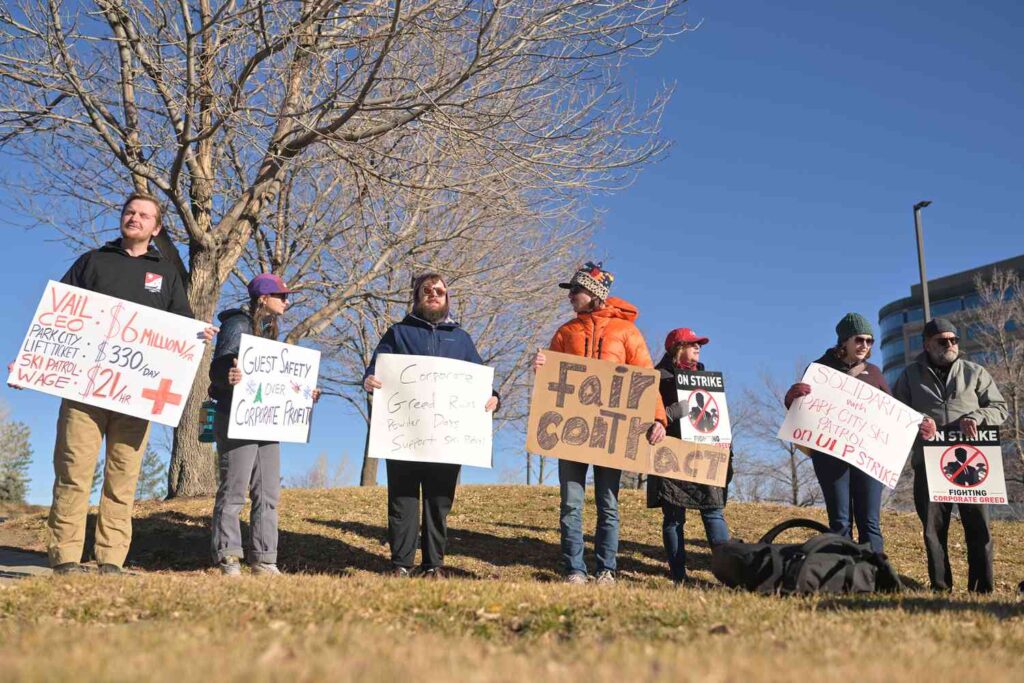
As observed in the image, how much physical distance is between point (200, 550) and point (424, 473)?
335 cm

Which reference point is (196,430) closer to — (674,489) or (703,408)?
(674,489)

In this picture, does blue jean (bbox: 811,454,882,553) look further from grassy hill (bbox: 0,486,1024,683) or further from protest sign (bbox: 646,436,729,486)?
grassy hill (bbox: 0,486,1024,683)

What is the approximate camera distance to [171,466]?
40.2 ft

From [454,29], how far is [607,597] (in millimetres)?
7209

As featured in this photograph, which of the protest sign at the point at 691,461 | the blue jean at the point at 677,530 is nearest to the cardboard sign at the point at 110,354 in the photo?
the protest sign at the point at 691,461

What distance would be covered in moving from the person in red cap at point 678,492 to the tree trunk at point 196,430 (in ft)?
23.8

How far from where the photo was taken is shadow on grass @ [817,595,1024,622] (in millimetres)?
4676

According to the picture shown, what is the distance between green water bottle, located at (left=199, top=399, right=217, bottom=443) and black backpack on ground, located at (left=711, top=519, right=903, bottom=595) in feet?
13.1

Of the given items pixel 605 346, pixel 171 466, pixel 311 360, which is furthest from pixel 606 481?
pixel 171 466

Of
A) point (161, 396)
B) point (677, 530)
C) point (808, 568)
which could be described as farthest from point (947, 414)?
point (161, 396)

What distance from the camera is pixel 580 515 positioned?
6738mm

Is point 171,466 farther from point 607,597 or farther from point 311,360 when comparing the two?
point 607,597

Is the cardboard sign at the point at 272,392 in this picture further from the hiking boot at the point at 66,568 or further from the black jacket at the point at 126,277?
the hiking boot at the point at 66,568

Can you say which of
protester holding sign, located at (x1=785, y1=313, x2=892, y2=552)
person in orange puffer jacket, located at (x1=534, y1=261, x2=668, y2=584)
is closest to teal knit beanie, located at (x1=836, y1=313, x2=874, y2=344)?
Result: protester holding sign, located at (x1=785, y1=313, x2=892, y2=552)
